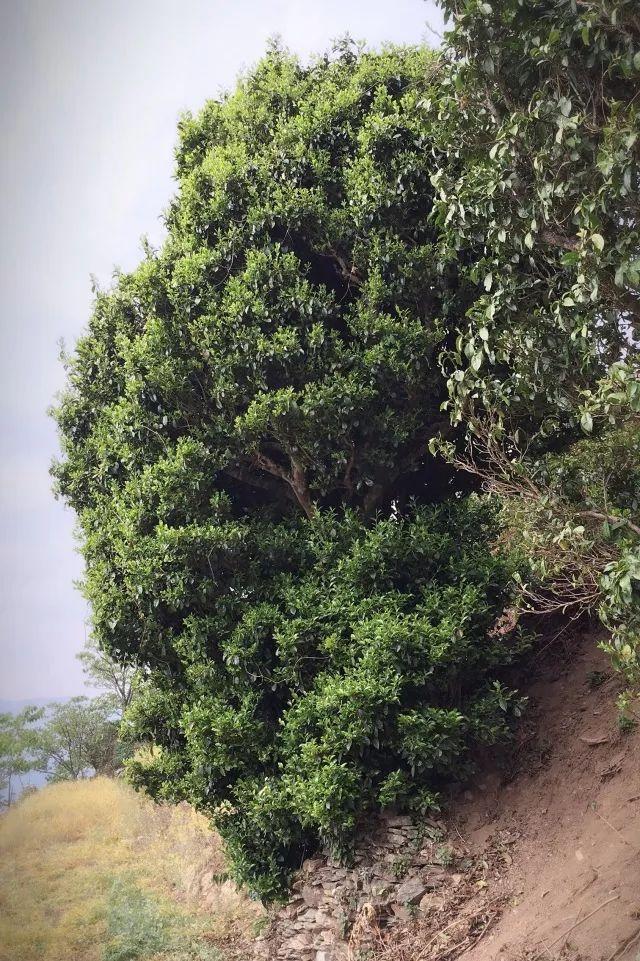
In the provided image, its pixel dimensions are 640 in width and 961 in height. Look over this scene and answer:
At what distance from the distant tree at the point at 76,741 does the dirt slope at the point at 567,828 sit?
33.3ft

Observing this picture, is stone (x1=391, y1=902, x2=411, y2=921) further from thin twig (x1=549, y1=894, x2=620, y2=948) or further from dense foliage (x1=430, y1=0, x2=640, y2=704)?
dense foliage (x1=430, y1=0, x2=640, y2=704)

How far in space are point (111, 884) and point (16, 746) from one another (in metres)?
4.90

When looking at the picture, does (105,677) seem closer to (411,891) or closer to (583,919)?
(411,891)

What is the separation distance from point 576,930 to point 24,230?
28.3 ft

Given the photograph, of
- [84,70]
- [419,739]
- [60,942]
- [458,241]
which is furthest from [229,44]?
[60,942]

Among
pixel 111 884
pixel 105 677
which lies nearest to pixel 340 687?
pixel 111 884

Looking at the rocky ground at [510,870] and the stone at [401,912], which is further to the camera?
the stone at [401,912]

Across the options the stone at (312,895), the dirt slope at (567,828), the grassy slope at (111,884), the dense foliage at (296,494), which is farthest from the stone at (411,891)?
the grassy slope at (111,884)

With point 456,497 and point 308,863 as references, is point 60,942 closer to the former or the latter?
point 308,863

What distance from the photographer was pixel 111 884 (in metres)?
9.62

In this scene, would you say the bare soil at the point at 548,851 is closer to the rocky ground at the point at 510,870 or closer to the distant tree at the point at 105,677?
the rocky ground at the point at 510,870

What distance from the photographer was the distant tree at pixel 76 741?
46.8 ft

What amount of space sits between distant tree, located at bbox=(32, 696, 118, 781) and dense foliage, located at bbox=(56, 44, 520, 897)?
7.92m

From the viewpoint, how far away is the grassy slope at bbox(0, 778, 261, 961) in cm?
784
